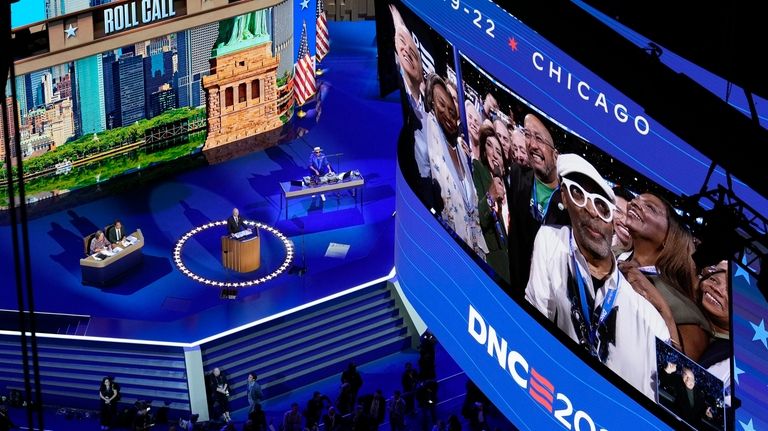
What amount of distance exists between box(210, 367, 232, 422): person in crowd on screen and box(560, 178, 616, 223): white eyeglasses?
1000cm

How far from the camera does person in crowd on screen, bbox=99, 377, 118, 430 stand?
864 inches

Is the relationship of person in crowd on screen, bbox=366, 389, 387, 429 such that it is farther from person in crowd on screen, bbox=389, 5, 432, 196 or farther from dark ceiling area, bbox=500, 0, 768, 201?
dark ceiling area, bbox=500, 0, 768, 201

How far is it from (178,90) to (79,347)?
6.00m

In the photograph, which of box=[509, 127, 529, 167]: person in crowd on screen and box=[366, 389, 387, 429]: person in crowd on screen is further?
box=[366, 389, 387, 429]: person in crowd on screen

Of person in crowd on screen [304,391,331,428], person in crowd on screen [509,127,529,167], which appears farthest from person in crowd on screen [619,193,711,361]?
person in crowd on screen [304,391,331,428]

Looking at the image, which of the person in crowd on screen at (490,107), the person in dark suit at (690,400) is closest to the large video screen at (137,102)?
the person in crowd on screen at (490,107)

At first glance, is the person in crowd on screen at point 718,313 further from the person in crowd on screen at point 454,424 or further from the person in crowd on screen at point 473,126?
the person in crowd on screen at point 454,424

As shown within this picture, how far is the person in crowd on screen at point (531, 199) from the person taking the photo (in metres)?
13.7

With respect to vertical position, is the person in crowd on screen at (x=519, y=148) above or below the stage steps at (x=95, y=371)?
above

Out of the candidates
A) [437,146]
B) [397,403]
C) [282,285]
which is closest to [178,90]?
[282,285]

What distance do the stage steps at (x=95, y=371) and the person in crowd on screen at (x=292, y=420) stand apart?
201cm

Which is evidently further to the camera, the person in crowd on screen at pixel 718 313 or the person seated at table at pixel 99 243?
the person seated at table at pixel 99 243

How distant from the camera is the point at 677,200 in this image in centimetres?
1221

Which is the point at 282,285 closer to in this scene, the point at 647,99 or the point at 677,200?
the point at 677,200
